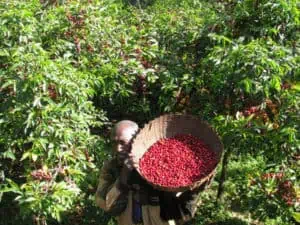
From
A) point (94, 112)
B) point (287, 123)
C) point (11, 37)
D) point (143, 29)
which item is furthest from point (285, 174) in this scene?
point (11, 37)

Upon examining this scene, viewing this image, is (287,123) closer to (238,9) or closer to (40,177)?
(238,9)

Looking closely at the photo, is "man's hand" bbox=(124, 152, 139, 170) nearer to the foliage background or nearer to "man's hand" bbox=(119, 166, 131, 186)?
"man's hand" bbox=(119, 166, 131, 186)

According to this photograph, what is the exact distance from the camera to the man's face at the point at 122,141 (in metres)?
2.83

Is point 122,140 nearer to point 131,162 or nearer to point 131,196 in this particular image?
point 131,162

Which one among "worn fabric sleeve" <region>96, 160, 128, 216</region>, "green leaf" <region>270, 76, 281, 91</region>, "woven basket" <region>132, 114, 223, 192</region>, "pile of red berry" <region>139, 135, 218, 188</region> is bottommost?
"worn fabric sleeve" <region>96, 160, 128, 216</region>

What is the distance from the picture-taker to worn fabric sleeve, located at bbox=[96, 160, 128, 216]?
9.52 ft

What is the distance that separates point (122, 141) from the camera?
2836 mm

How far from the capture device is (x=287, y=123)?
322cm

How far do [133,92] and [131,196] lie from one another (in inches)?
48.2

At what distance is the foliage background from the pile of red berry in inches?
21.3

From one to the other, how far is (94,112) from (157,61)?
71 centimetres

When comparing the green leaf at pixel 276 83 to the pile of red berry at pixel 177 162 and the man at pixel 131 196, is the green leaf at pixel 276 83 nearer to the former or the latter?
the pile of red berry at pixel 177 162

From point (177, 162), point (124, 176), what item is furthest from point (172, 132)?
point (124, 176)

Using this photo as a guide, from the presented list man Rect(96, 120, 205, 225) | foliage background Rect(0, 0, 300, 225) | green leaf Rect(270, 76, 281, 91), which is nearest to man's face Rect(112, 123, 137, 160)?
man Rect(96, 120, 205, 225)
